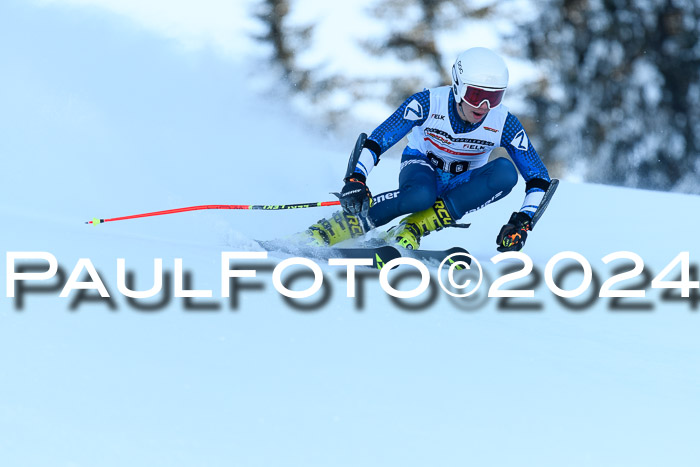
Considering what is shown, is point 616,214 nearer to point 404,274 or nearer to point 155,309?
point 404,274

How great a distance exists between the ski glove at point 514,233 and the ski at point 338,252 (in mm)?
535

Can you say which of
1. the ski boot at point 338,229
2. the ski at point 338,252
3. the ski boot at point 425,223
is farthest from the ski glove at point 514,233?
the ski boot at point 338,229

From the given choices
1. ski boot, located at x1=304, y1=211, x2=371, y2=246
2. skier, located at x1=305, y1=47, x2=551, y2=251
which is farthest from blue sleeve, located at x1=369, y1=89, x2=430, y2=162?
ski boot, located at x1=304, y1=211, x2=371, y2=246

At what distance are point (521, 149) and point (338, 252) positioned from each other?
1045mm

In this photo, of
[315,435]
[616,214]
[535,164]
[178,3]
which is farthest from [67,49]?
[178,3]

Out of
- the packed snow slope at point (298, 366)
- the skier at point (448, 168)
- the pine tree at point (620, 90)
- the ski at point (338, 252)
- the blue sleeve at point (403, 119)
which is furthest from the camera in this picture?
the pine tree at point (620, 90)

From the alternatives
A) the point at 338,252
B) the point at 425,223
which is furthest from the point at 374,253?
the point at 425,223

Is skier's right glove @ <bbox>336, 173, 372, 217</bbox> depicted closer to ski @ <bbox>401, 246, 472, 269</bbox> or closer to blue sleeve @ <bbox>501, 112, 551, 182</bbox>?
ski @ <bbox>401, 246, 472, 269</bbox>

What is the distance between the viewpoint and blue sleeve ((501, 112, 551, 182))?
452cm

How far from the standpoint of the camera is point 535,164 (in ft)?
15.0

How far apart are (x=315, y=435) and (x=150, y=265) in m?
1.54

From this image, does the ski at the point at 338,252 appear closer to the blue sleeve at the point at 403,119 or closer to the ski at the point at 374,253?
the ski at the point at 374,253

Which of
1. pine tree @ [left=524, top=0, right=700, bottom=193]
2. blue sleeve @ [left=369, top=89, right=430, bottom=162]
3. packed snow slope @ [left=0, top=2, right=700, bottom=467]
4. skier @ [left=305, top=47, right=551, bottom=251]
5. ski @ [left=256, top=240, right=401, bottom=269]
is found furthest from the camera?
pine tree @ [left=524, top=0, right=700, bottom=193]

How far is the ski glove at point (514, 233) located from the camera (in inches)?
172
